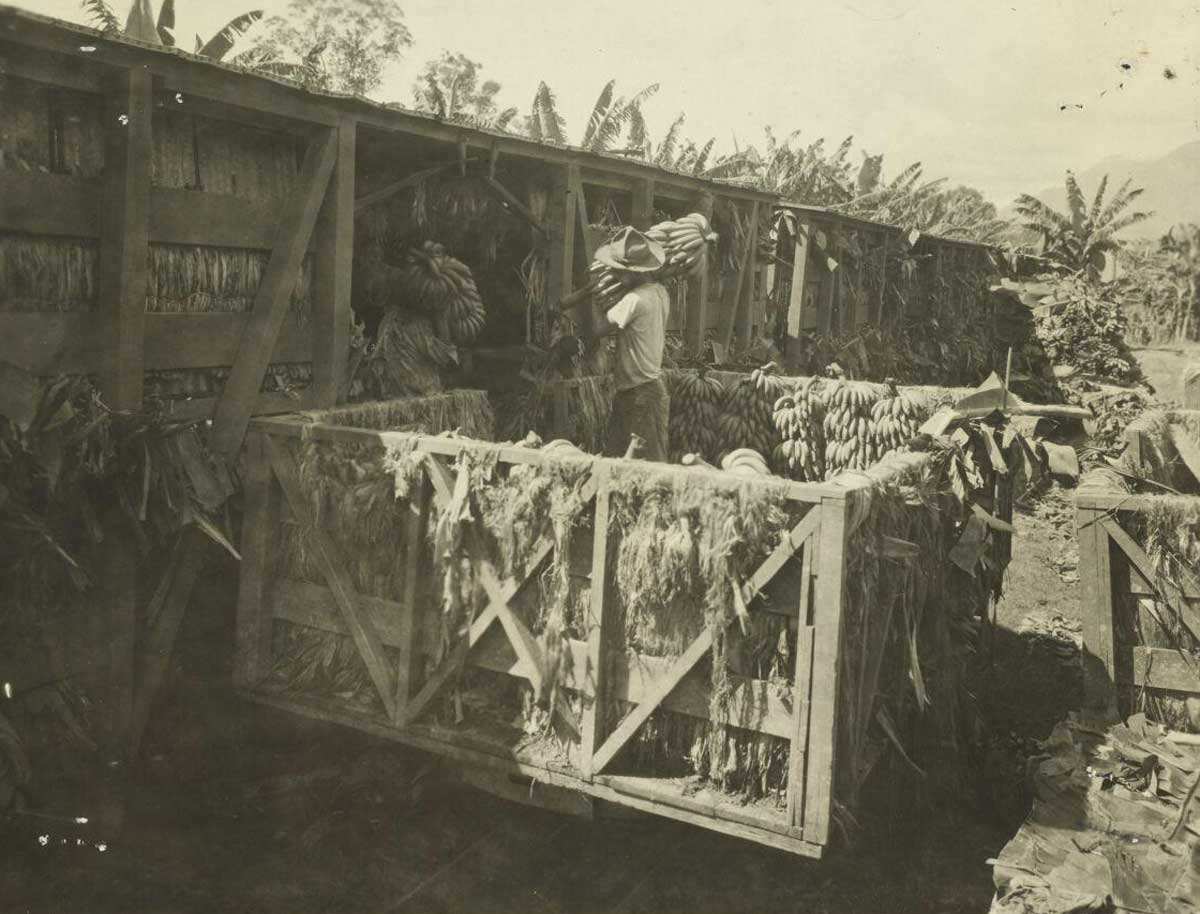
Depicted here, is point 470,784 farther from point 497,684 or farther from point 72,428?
point 72,428

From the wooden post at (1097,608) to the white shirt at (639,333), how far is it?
3.69 m

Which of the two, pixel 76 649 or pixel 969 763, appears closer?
pixel 76 649

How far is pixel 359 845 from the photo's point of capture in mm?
5500

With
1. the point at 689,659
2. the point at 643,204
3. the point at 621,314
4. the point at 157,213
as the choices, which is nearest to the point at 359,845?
the point at 689,659

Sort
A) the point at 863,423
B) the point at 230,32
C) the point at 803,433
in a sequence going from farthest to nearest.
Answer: the point at 230,32 < the point at 803,433 < the point at 863,423

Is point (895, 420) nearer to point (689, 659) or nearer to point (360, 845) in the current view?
point (689, 659)

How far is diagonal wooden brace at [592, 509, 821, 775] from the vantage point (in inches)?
170

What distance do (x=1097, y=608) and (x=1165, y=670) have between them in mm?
488

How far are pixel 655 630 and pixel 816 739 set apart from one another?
896 mm

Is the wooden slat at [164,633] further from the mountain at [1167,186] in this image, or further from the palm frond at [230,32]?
the mountain at [1167,186]

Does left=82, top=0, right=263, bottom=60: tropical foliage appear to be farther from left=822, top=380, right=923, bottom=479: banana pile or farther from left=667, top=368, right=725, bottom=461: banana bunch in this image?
left=822, top=380, right=923, bottom=479: banana pile

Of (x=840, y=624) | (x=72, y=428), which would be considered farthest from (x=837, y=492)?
(x=72, y=428)

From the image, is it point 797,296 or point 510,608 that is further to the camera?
point 797,296

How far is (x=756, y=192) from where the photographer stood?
43.1ft
